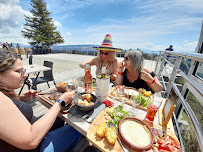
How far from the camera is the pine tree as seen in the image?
23875 millimetres

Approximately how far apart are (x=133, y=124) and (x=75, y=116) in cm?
67

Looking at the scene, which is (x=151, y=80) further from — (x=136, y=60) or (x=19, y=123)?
(x=19, y=123)

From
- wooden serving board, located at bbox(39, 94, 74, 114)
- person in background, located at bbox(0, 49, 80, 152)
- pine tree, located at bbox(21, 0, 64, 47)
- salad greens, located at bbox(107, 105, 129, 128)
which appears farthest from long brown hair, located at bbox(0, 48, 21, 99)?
pine tree, located at bbox(21, 0, 64, 47)

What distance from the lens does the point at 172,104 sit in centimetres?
100

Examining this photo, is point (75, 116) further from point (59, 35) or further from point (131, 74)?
point (59, 35)

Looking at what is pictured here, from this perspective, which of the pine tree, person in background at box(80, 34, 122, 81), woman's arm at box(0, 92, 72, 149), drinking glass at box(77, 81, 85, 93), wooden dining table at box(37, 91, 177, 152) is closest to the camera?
woman's arm at box(0, 92, 72, 149)

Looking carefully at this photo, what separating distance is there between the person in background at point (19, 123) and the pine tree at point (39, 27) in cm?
2802

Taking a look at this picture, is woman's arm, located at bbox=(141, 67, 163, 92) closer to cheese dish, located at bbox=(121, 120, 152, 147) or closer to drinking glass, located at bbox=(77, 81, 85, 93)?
cheese dish, located at bbox=(121, 120, 152, 147)

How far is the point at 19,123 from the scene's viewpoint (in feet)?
2.50

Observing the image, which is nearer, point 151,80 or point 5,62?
point 5,62

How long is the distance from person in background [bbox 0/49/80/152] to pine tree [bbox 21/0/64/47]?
28021mm

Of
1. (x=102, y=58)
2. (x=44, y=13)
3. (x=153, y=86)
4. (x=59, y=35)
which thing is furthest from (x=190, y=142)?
(x=44, y=13)

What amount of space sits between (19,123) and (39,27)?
31730 mm

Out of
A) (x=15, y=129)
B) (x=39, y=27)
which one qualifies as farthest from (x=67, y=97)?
(x=39, y=27)
